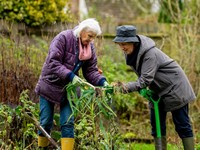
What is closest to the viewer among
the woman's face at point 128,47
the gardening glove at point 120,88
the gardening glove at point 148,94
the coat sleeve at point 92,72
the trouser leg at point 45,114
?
the gardening glove at point 120,88

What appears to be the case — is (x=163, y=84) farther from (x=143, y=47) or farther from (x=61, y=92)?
(x=61, y=92)

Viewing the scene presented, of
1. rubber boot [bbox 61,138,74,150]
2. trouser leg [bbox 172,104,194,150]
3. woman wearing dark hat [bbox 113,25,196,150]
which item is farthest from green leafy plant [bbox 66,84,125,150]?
trouser leg [bbox 172,104,194,150]

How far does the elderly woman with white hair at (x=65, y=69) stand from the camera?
642 centimetres

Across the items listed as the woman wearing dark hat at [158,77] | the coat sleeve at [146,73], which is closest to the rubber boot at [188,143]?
the woman wearing dark hat at [158,77]

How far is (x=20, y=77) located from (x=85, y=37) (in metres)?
1.74

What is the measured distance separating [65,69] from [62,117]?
1.97 ft

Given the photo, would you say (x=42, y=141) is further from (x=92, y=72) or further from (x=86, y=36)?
(x=86, y=36)

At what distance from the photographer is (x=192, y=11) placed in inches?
432

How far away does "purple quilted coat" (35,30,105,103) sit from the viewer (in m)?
6.42

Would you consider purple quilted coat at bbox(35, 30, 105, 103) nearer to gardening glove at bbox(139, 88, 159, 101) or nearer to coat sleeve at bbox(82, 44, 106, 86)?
coat sleeve at bbox(82, 44, 106, 86)

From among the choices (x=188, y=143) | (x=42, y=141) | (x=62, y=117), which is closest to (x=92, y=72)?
(x=62, y=117)

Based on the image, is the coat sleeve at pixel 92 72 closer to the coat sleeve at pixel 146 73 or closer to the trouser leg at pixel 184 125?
the coat sleeve at pixel 146 73

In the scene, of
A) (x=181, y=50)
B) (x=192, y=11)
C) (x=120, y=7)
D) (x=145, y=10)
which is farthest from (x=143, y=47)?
(x=120, y=7)

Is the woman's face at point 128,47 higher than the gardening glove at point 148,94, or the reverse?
the woman's face at point 128,47
